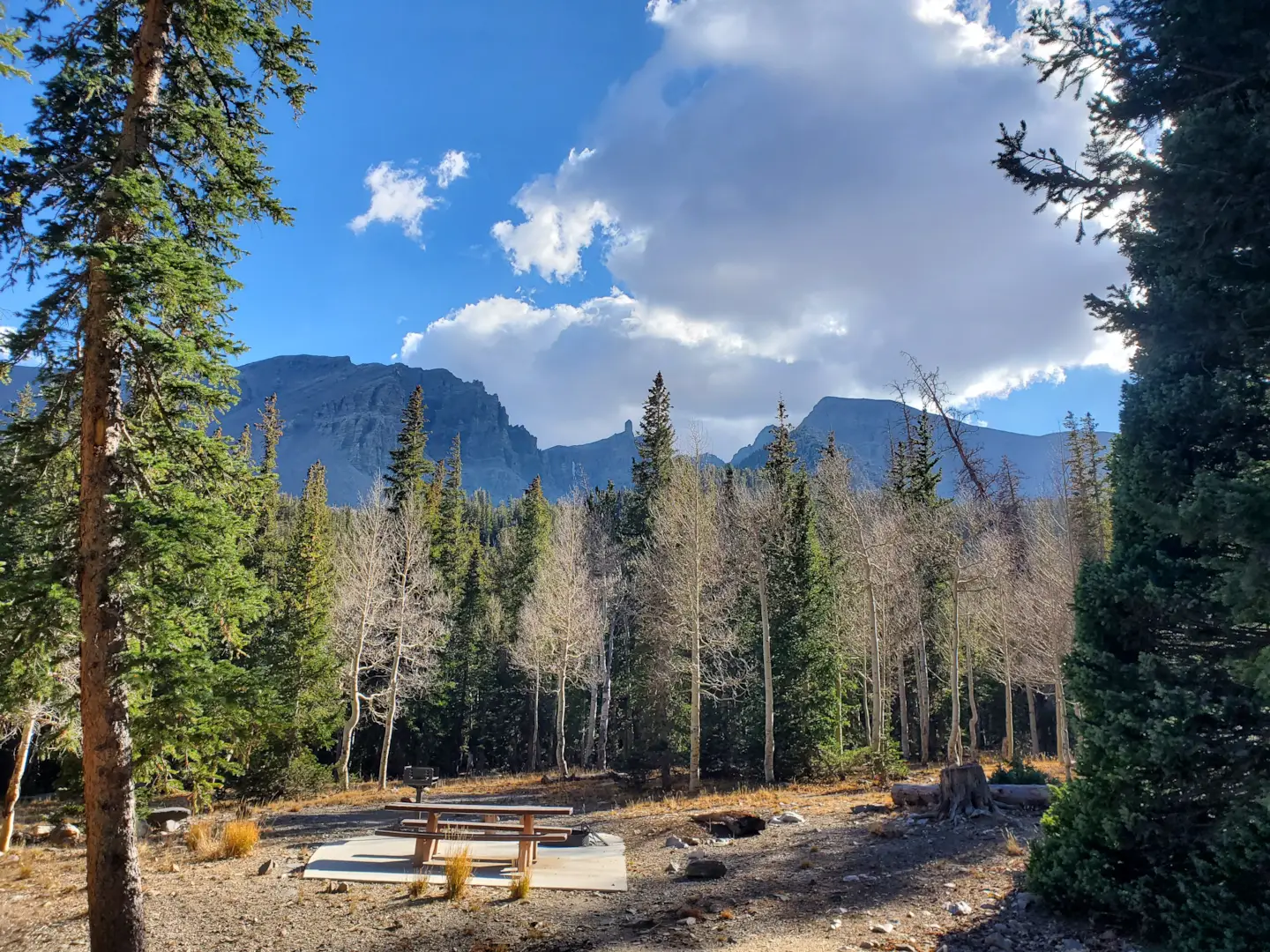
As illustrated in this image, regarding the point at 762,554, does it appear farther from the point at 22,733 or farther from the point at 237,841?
the point at 22,733

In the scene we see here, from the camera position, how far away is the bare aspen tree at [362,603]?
2539 cm

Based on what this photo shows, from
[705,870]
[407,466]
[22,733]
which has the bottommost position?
[705,870]

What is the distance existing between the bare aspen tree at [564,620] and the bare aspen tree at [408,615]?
12.5 ft

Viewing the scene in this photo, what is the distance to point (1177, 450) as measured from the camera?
548cm

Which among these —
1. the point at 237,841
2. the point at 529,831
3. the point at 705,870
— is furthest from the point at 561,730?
the point at 705,870

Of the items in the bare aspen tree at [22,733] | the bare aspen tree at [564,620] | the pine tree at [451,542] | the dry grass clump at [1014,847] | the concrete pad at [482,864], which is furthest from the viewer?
the pine tree at [451,542]

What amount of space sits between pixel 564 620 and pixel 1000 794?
1660cm

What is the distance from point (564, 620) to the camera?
1013 inches

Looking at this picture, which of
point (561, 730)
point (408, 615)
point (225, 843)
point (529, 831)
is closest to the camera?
point (529, 831)

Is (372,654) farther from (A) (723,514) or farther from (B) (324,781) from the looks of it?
(A) (723,514)

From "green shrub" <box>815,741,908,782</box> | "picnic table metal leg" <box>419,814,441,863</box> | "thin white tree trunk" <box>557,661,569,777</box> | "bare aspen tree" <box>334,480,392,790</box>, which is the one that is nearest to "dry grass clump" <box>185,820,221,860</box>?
"picnic table metal leg" <box>419,814,441,863</box>

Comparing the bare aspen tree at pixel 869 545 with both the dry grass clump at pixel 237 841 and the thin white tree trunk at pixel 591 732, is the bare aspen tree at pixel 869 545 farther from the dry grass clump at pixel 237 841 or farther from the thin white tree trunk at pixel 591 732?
the dry grass clump at pixel 237 841

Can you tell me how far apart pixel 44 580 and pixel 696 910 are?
22.8 feet

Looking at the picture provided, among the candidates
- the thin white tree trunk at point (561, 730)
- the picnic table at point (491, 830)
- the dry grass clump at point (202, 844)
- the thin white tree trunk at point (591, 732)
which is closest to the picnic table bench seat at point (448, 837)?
the picnic table at point (491, 830)
